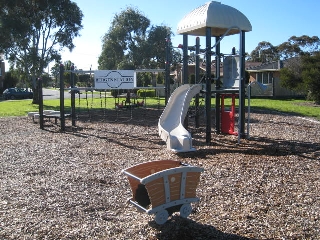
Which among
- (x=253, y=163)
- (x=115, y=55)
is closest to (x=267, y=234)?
(x=253, y=163)

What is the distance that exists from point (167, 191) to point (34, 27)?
2385 cm

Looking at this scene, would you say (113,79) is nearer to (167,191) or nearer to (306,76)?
(167,191)

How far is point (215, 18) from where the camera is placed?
9.50 m

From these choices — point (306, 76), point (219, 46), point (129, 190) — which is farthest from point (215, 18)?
point (306, 76)

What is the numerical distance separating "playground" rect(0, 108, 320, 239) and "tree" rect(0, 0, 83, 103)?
15052mm

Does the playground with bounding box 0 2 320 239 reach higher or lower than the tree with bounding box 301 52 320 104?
lower

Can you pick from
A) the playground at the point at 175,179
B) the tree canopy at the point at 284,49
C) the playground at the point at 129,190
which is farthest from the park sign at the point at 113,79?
the tree canopy at the point at 284,49

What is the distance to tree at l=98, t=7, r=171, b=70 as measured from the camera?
27.0 meters

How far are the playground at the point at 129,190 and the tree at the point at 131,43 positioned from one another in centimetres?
1701

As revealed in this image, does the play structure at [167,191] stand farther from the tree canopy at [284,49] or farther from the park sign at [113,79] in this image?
the tree canopy at [284,49]

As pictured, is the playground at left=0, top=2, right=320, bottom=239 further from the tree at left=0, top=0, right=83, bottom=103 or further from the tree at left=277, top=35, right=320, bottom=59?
the tree at left=277, top=35, right=320, bottom=59

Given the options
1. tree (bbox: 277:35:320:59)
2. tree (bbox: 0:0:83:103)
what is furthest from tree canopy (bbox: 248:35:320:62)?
tree (bbox: 0:0:83:103)

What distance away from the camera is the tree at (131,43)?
2700cm

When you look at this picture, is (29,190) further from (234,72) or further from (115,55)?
(115,55)
